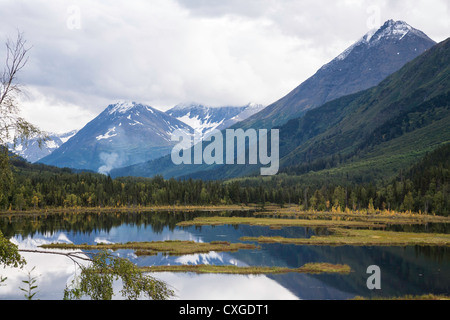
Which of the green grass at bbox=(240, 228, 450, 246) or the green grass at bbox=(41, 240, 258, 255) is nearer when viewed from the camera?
the green grass at bbox=(41, 240, 258, 255)

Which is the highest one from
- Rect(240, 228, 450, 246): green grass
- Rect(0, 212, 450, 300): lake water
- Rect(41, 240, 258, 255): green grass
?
Rect(240, 228, 450, 246): green grass

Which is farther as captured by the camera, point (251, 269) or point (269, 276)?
point (251, 269)

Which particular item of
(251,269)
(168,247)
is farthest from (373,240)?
(168,247)

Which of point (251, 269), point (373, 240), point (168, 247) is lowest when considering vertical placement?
point (251, 269)

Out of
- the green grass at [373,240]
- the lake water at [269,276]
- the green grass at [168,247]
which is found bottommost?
the lake water at [269,276]

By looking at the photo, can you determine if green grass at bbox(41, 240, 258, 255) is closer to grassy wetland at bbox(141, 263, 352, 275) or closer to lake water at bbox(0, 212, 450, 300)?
lake water at bbox(0, 212, 450, 300)

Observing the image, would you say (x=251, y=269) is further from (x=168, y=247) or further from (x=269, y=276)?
(x=168, y=247)

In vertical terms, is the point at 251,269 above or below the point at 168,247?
below

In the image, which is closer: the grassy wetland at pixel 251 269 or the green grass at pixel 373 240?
the grassy wetland at pixel 251 269

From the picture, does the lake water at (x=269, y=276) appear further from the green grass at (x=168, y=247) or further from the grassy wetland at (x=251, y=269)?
the green grass at (x=168, y=247)

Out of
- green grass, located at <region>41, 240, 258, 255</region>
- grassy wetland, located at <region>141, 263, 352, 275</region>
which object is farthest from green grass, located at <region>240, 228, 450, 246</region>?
grassy wetland, located at <region>141, 263, 352, 275</region>

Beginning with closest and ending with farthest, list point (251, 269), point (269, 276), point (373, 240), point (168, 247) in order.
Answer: point (269, 276), point (251, 269), point (168, 247), point (373, 240)

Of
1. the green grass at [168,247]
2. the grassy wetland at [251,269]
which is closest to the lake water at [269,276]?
the grassy wetland at [251,269]
